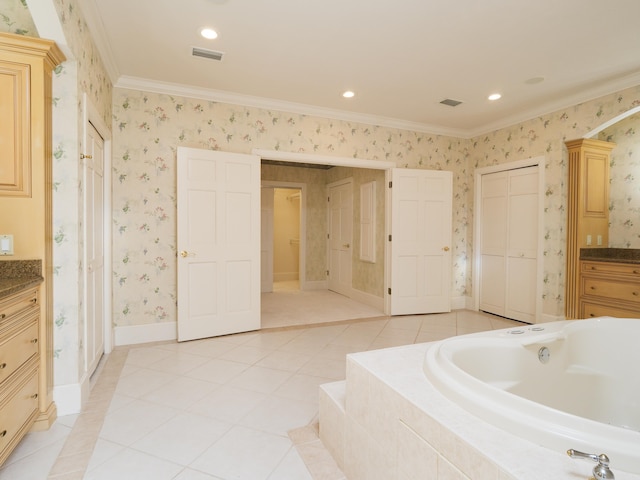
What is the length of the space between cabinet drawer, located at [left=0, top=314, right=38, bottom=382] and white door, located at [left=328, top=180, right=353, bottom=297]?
467 centimetres

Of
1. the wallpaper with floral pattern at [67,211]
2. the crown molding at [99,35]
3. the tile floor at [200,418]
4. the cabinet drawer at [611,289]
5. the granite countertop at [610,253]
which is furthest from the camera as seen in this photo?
the granite countertop at [610,253]

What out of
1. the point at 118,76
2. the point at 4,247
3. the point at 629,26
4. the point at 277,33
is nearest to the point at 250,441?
the point at 4,247

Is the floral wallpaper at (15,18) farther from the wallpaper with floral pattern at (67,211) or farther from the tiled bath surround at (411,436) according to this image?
the tiled bath surround at (411,436)

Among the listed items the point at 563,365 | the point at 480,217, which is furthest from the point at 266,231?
the point at 563,365

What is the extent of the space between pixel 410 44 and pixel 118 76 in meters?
2.69

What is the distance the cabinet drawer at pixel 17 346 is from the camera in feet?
4.97

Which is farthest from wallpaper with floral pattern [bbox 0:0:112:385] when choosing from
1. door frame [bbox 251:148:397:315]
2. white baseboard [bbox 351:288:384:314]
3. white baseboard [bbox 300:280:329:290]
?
white baseboard [bbox 300:280:329:290]

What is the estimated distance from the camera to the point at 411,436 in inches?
44.6

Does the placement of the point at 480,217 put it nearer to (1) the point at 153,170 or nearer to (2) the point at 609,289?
(2) the point at 609,289

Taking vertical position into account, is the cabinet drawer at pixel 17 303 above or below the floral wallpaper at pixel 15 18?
below

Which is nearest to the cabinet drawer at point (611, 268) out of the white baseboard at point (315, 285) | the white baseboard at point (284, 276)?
the white baseboard at point (315, 285)

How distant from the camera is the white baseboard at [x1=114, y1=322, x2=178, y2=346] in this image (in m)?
3.33

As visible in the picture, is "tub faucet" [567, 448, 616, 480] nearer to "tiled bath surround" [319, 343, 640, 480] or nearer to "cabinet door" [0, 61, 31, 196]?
"tiled bath surround" [319, 343, 640, 480]

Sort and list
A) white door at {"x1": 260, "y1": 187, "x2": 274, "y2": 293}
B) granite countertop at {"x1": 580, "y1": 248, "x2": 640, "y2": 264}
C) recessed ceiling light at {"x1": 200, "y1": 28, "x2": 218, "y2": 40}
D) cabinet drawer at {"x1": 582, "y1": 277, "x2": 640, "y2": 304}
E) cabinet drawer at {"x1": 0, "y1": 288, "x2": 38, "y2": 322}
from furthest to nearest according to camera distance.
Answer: white door at {"x1": 260, "y1": 187, "x2": 274, "y2": 293} < granite countertop at {"x1": 580, "y1": 248, "x2": 640, "y2": 264} < cabinet drawer at {"x1": 582, "y1": 277, "x2": 640, "y2": 304} < recessed ceiling light at {"x1": 200, "y1": 28, "x2": 218, "y2": 40} < cabinet drawer at {"x1": 0, "y1": 288, "x2": 38, "y2": 322}
